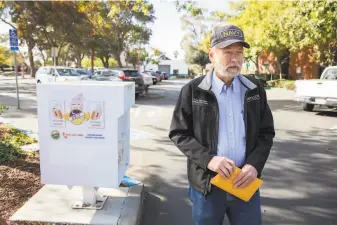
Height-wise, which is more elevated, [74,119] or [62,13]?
[62,13]

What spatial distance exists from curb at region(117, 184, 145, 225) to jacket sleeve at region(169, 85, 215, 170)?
62.4 inches

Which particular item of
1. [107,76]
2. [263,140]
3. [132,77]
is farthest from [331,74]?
[107,76]

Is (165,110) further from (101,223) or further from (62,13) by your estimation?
(62,13)

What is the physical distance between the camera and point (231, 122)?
2.14 meters

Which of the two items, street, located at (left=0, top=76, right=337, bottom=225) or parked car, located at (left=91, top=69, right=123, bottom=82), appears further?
parked car, located at (left=91, top=69, right=123, bottom=82)

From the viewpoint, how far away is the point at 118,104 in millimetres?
3125

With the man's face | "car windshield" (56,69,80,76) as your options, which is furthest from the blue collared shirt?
"car windshield" (56,69,80,76)

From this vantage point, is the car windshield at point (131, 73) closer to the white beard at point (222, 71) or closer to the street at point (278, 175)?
the street at point (278, 175)

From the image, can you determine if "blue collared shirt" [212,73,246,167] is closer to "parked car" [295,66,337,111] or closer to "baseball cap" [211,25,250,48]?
"baseball cap" [211,25,250,48]

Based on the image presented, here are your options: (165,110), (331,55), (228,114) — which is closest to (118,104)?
(228,114)

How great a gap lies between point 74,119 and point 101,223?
1114mm

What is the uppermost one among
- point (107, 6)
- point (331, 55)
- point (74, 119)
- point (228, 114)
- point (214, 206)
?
point (107, 6)

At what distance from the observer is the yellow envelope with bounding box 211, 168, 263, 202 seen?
79.0 inches

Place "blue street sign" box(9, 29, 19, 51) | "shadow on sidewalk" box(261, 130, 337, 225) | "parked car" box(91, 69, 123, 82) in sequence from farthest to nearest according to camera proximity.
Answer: "parked car" box(91, 69, 123, 82) < "blue street sign" box(9, 29, 19, 51) < "shadow on sidewalk" box(261, 130, 337, 225)
